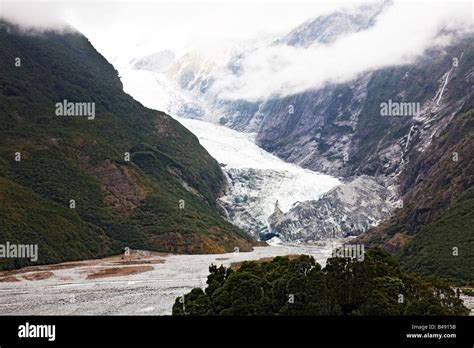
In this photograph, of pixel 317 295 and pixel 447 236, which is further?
pixel 447 236

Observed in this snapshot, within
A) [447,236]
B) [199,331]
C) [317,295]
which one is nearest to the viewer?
[199,331]

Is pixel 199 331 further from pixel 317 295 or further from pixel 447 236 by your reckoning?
pixel 447 236

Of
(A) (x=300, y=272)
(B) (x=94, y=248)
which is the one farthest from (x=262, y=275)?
(B) (x=94, y=248)

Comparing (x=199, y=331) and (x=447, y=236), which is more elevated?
(x=199, y=331)

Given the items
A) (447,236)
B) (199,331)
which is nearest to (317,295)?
(199,331)

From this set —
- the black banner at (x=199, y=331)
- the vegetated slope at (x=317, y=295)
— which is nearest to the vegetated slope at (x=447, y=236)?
the vegetated slope at (x=317, y=295)

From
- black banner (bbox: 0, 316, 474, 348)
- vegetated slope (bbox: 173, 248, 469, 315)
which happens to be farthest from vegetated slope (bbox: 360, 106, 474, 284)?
black banner (bbox: 0, 316, 474, 348)

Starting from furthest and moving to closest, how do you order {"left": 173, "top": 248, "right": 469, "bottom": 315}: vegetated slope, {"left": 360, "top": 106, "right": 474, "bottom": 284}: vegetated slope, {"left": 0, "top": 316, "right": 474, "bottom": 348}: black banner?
{"left": 360, "top": 106, "right": 474, "bottom": 284}: vegetated slope → {"left": 173, "top": 248, "right": 469, "bottom": 315}: vegetated slope → {"left": 0, "top": 316, "right": 474, "bottom": 348}: black banner

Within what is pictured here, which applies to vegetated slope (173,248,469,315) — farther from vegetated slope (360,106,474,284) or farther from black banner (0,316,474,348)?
vegetated slope (360,106,474,284)

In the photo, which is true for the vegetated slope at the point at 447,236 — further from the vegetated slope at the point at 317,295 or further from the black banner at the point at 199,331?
the black banner at the point at 199,331

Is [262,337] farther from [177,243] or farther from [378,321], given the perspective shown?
[177,243]

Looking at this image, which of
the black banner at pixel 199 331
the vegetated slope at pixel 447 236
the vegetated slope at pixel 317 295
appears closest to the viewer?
the black banner at pixel 199 331
